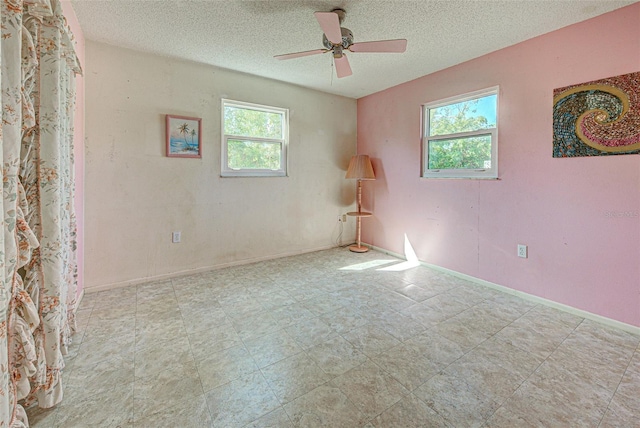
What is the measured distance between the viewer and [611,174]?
7.02 feet

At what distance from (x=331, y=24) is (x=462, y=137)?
2018 mm

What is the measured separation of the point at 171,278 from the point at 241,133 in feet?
6.13

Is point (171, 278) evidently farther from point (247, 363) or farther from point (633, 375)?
point (633, 375)

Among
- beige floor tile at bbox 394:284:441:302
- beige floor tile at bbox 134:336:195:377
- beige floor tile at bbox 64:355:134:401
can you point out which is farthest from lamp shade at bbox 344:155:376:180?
beige floor tile at bbox 64:355:134:401

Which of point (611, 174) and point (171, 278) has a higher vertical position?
point (611, 174)

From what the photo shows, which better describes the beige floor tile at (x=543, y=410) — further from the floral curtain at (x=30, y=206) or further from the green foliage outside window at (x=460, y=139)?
the green foliage outside window at (x=460, y=139)

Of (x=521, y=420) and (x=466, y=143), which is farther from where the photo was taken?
(x=466, y=143)

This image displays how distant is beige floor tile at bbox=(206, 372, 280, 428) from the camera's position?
1304 millimetres

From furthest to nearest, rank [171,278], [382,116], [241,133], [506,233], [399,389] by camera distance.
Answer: [382,116], [241,133], [171,278], [506,233], [399,389]

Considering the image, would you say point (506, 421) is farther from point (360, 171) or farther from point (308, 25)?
point (360, 171)

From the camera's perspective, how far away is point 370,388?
58.8 inches

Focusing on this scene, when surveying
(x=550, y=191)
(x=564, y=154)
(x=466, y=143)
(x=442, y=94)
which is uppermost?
(x=442, y=94)

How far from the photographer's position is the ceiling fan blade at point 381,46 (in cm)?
212

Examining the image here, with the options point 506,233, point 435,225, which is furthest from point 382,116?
point 506,233
